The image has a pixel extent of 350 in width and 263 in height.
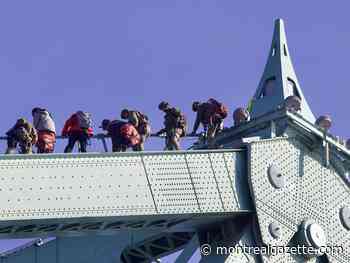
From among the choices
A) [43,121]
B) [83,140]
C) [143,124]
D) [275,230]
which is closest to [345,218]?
[275,230]

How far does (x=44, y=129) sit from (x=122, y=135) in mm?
1636

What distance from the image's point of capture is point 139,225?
29.1m

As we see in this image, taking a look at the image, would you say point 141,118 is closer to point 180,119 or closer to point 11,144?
point 180,119

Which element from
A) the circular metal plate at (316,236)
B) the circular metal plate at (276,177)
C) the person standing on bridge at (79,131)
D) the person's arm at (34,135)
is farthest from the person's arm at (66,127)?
the circular metal plate at (316,236)

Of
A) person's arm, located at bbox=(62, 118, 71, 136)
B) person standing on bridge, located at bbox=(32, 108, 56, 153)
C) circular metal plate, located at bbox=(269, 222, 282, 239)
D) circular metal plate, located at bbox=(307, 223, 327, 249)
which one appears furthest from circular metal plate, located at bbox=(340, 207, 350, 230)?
person standing on bridge, located at bbox=(32, 108, 56, 153)

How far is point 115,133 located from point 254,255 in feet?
12.7

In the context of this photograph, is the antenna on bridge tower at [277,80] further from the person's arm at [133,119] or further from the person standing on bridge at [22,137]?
the person standing on bridge at [22,137]

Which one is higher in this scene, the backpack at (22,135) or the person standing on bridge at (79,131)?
the person standing on bridge at (79,131)

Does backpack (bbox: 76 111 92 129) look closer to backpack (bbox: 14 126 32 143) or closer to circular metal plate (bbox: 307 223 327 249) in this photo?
backpack (bbox: 14 126 32 143)

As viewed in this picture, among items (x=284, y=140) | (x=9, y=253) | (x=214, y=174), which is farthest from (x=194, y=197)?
(x=9, y=253)

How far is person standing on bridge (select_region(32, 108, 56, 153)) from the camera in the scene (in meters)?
29.8

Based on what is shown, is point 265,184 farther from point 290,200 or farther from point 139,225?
point 139,225

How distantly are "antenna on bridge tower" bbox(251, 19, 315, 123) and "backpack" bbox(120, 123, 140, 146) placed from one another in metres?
4.35

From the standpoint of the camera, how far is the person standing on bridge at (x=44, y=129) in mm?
29828
